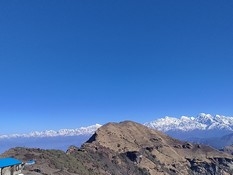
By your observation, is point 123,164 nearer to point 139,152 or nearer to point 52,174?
point 139,152

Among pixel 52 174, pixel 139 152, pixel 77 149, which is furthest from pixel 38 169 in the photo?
pixel 139 152

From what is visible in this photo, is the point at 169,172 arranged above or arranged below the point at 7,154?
below

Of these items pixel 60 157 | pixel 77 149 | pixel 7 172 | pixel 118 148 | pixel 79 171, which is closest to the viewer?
pixel 7 172

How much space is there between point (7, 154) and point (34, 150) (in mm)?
13660

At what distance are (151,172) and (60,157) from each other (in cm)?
5624

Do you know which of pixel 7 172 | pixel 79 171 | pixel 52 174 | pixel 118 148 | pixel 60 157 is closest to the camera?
pixel 7 172

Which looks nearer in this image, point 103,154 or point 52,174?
point 52,174

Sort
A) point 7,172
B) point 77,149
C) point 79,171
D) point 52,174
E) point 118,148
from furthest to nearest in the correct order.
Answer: point 118,148 → point 77,149 → point 79,171 → point 52,174 → point 7,172

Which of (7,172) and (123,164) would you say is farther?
(123,164)

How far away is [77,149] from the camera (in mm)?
180375

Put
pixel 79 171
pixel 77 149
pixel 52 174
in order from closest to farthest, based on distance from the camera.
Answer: pixel 52 174
pixel 79 171
pixel 77 149

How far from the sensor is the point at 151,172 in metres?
190

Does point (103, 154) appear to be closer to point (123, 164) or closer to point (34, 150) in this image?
point (123, 164)

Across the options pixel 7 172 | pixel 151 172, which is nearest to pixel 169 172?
pixel 151 172
